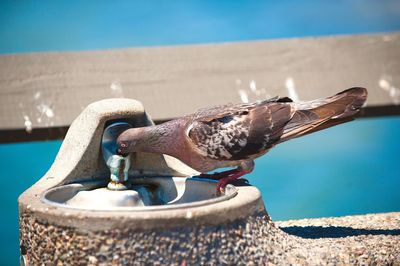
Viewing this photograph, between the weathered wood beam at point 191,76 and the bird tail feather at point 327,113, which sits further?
the weathered wood beam at point 191,76

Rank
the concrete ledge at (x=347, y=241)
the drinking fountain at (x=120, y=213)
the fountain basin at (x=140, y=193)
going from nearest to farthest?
the drinking fountain at (x=120, y=213)
the concrete ledge at (x=347, y=241)
the fountain basin at (x=140, y=193)

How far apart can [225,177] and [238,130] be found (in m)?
0.19

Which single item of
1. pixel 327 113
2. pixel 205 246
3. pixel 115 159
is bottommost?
pixel 205 246

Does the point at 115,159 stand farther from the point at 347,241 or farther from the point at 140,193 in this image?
the point at 347,241

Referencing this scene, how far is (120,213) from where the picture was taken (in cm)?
205

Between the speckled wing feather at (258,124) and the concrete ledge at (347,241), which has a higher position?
the speckled wing feather at (258,124)

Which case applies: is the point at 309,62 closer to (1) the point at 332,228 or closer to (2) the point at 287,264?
(1) the point at 332,228

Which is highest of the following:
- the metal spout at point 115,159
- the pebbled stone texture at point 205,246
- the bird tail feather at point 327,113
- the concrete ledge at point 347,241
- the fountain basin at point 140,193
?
the bird tail feather at point 327,113

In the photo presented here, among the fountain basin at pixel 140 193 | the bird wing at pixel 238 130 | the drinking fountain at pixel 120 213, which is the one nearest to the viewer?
the drinking fountain at pixel 120 213

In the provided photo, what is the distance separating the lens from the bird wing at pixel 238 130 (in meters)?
2.70

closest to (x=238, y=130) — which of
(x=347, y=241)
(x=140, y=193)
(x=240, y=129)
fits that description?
(x=240, y=129)

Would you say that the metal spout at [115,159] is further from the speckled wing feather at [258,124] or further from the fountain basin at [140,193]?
the speckled wing feather at [258,124]

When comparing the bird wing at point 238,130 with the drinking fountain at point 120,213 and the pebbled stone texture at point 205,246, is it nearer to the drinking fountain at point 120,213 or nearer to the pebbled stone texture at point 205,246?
the drinking fountain at point 120,213

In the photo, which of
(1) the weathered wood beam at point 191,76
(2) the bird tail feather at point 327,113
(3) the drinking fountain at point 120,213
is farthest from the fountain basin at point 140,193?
(2) the bird tail feather at point 327,113
